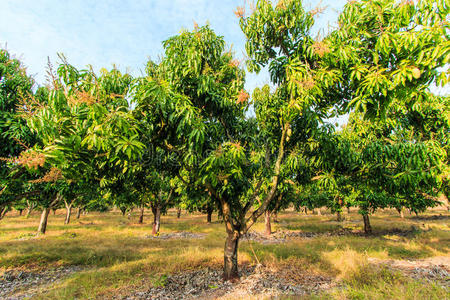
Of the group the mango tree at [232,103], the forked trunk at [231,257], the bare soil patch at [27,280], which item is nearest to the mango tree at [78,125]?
the mango tree at [232,103]

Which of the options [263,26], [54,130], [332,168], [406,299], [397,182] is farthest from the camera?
[332,168]

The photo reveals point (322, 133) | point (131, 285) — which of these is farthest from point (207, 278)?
point (322, 133)

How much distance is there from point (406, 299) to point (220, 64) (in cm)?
829

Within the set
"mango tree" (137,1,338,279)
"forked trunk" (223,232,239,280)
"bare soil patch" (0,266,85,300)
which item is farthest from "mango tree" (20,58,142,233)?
"bare soil patch" (0,266,85,300)

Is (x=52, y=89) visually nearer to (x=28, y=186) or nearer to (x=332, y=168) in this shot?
(x=28, y=186)

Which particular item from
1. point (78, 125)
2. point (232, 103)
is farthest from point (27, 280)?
point (232, 103)

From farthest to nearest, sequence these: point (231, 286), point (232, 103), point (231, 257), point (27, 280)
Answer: point (27, 280) < point (231, 257) < point (231, 286) < point (232, 103)

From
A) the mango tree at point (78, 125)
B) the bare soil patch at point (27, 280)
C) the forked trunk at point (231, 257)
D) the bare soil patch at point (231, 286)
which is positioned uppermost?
the mango tree at point (78, 125)

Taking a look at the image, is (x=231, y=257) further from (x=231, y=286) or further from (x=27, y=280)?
(x=27, y=280)

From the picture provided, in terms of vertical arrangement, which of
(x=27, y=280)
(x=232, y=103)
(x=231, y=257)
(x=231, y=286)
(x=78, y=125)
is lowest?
(x=27, y=280)

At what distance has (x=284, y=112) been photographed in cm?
624

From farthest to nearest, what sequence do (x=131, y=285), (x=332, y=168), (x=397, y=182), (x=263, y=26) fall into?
1. (x=131, y=285)
2. (x=332, y=168)
3. (x=263, y=26)
4. (x=397, y=182)

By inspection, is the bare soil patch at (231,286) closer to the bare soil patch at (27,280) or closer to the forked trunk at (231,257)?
the forked trunk at (231,257)

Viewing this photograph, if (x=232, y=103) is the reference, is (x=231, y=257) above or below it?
below
